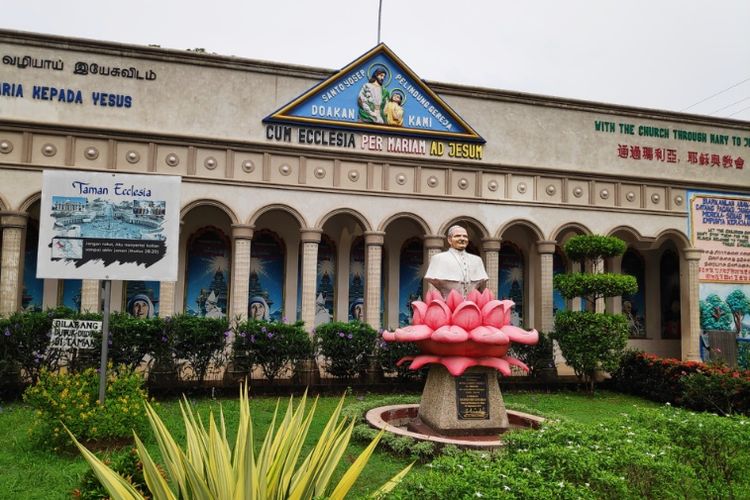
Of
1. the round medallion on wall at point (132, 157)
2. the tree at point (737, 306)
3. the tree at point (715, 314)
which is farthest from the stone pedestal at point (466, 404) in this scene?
the tree at point (737, 306)

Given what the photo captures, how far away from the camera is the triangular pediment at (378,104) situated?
15984mm

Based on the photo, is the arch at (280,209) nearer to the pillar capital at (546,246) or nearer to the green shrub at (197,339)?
the green shrub at (197,339)

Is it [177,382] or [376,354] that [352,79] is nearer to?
[376,354]

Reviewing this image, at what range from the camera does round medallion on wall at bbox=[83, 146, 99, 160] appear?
47.3 feet

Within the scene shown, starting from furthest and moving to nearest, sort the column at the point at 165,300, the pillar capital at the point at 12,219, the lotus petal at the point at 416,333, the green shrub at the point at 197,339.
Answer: the column at the point at 165,300 < the pillar capital at the point at 12,219 < the green shrub at the point at 197,339 < the lotus petal at the point at 416,333

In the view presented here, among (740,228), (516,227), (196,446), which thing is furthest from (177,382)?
(740,228)

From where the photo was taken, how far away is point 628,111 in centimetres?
1881

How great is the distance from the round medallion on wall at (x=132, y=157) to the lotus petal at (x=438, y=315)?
9.64 m

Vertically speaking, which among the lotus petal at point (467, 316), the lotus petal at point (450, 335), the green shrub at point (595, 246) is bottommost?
the lotus petal at point (450, 335)

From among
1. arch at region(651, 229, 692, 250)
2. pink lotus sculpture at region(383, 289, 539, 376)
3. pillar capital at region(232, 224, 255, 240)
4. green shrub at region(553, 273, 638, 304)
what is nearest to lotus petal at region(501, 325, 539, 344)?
pink lotus sculpture at region(383, 289, 539, 376)

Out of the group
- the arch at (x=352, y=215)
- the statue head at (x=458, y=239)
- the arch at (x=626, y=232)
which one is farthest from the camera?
the arch at (x=626, y=232)

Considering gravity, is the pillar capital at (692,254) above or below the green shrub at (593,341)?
above

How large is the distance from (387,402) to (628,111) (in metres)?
13.5

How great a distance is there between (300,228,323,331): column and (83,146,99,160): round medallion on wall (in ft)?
18.0
